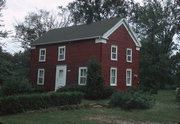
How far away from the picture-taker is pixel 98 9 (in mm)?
47469

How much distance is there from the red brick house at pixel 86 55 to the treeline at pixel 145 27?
6.06m

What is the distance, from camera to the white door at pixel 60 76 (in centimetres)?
2742

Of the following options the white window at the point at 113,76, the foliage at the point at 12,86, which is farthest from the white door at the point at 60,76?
the foliage at the point at 12,86

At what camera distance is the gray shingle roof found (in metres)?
25.8

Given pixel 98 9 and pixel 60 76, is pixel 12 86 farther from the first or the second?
pixel 98 9

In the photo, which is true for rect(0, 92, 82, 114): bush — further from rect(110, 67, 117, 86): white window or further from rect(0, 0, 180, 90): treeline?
rect(0, 0, 180, 90): treeline

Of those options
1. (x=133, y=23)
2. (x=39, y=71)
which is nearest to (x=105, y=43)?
(x=39, y=71)

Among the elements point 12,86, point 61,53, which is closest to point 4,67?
point 12,86

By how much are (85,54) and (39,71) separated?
7423mm

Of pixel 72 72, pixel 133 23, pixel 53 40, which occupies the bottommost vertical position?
pixel 72 72

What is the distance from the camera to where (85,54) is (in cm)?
2577

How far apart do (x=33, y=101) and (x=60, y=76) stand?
13.4m

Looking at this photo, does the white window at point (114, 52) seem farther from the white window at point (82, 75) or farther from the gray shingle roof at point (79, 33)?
the white window at point (82, 75)

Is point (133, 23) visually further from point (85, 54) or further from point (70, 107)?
point (70, 107)
